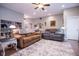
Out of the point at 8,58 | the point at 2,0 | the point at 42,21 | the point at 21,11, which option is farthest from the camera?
the point at 42,21

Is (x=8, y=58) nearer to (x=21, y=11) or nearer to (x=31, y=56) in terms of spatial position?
(x=31, y=56)

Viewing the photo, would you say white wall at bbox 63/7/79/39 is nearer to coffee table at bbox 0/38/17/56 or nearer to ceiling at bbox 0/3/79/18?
ceiling at bbox 0/3/79/18

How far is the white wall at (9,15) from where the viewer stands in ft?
9.59

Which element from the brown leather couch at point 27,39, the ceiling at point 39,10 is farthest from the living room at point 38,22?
the brown leather couch at point 27,39

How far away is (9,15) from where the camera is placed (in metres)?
3.06

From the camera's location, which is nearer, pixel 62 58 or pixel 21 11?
pixel 62 58

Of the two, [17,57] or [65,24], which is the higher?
[65,24]

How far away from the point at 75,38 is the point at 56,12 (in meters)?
1.03

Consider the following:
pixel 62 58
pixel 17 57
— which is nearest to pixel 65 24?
pixel 62 58

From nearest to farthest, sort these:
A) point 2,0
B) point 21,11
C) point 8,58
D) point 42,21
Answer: point 2,0 → point 8,58 → point 21,11 → point 42,21

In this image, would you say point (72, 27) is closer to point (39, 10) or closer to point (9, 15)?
point (39, 10)

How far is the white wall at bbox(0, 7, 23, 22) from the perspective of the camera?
2922mm

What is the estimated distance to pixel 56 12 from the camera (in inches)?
133

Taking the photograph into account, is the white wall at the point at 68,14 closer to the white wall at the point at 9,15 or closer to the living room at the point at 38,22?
the living room at the point at 38,22
